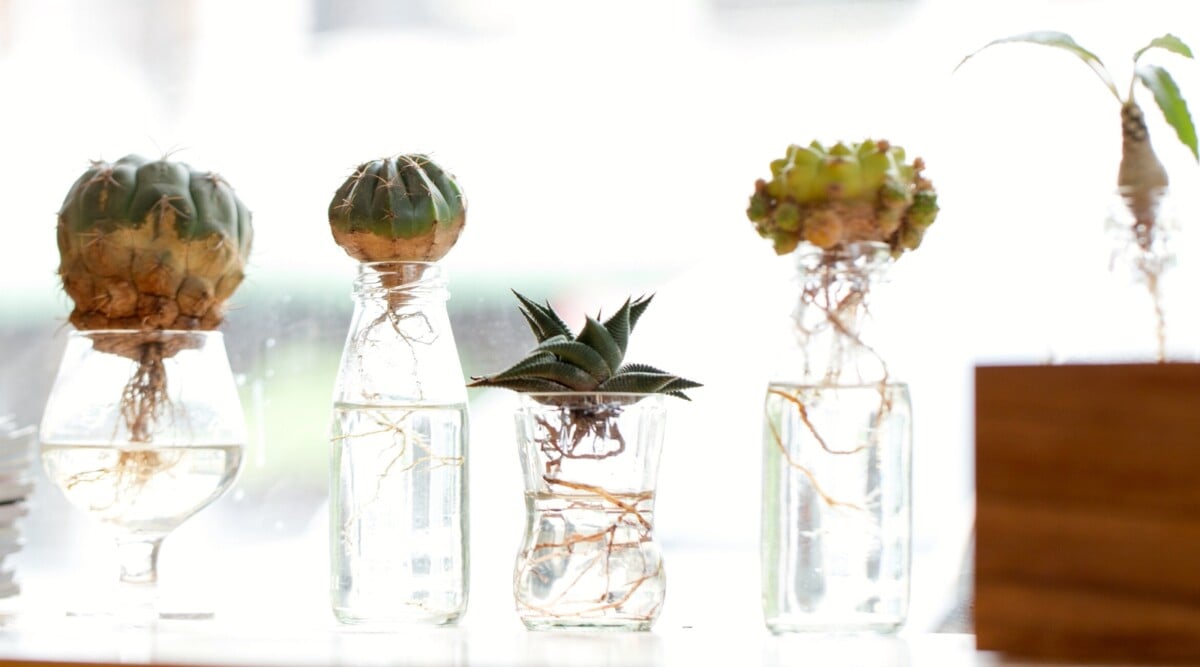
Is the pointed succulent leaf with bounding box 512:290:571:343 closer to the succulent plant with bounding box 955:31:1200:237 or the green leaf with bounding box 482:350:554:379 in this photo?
the green leaf with bounding box 482:350:554:379

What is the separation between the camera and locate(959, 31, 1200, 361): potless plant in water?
35.0 inches

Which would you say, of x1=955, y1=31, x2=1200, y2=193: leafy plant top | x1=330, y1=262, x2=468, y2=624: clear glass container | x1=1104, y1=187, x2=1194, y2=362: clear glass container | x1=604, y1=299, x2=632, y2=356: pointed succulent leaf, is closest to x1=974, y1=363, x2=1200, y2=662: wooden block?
x1=1104, y1=187, x2=1194, y2=362: clear glass container

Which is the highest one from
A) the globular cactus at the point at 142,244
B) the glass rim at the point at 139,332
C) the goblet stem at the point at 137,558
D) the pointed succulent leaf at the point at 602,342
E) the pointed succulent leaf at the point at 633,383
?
the globular cactus at the point at 142,244

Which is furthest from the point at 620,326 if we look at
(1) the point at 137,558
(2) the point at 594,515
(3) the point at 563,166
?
(1) the point at 137,558

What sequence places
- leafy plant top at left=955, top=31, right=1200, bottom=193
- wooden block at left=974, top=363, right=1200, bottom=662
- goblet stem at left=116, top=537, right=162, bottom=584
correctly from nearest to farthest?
wooden block at left=974, top=363, right=1200, bottom=662
leafy plant top at left=955, top=31, right=1200, bottom=193
goblet stem at left=116, top=537, right=162, bottom=584

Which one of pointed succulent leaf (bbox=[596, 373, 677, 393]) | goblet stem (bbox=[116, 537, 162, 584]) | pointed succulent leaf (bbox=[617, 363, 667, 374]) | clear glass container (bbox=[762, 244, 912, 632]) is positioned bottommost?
goblet stem (bbox=[116, 537, 162, 584])

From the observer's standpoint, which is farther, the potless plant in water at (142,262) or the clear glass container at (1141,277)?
the potless plant in water at (142,262)

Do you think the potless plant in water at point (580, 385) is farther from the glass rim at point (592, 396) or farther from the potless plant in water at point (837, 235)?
the potless plant in water at point (837, 235)

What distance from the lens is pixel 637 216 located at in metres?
1.30

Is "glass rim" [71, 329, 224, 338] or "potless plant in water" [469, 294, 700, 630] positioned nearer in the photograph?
"potless plant in water" [469, 294, 700, 630]

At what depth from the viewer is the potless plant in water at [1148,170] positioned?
2.92ft

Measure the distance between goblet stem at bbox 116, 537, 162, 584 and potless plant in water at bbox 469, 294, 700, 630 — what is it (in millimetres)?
345

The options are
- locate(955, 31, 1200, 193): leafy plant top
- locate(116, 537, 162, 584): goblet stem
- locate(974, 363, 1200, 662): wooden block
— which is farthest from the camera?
locate(116, 537, 162, 584): goblet stem

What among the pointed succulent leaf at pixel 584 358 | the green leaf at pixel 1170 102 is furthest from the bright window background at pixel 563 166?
the pointed succulent leaf at pixel 584 358
